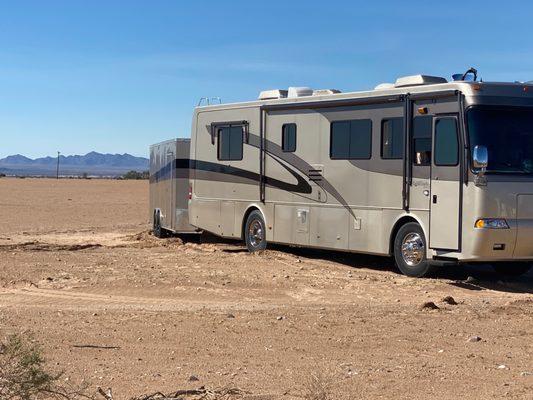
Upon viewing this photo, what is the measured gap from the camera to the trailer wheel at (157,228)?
72.0 ft

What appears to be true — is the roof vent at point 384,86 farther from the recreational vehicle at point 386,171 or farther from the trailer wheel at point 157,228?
the trailer wheel at point 157,228

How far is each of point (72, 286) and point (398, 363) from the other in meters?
6.14

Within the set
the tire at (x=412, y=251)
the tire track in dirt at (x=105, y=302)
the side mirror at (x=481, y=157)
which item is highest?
the side mirror at (x=481, y=157)

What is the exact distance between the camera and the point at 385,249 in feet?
47.0

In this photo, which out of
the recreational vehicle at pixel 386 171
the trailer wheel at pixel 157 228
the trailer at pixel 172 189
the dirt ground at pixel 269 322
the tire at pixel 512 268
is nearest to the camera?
the dirt ground at pixel 269 322

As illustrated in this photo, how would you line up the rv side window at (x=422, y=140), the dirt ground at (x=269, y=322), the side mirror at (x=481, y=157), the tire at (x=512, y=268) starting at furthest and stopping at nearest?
the tire at (x=512, y=268)
the rv side window at (x=422, y=140)
the side mirror at (x=481, y=157)
the dirt ground at (x=269, y=322)

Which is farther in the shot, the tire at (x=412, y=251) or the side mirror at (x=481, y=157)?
the tire at (x=412, y=251)

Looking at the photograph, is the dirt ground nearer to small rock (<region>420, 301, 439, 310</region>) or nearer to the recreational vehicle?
small rock (<region>420, 301, 439, 310</region>)

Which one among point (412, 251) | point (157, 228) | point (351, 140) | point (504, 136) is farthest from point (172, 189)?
point (504, 136)

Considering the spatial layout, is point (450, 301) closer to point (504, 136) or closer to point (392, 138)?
point (504, 136)

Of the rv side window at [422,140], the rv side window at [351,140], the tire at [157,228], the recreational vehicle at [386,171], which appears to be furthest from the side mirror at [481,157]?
the tire at [157,228]

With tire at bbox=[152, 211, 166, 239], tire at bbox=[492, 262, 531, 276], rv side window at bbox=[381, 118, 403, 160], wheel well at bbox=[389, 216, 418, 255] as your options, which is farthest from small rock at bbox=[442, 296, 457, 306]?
tire at bbox=[152, 211, 166, 239]

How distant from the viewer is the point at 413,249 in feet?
45.4

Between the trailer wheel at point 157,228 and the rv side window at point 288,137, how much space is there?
6300mm
